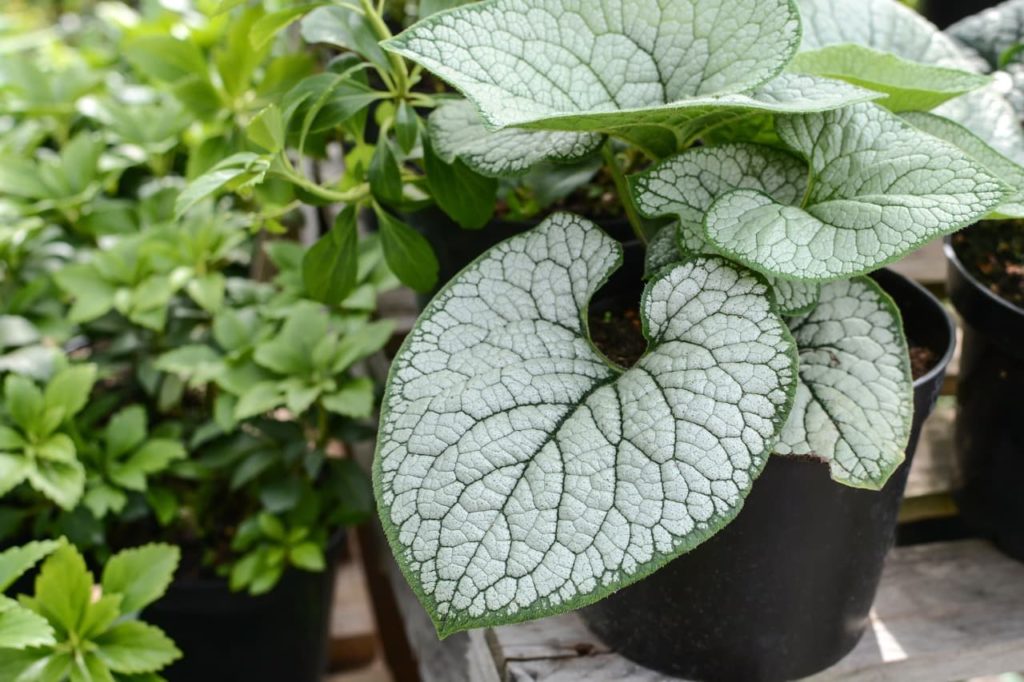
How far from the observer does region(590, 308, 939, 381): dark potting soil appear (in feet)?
2.47

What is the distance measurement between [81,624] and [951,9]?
145cm

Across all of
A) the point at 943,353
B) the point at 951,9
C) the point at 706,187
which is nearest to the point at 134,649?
the point at 706,187

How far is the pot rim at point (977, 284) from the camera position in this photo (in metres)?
0.82

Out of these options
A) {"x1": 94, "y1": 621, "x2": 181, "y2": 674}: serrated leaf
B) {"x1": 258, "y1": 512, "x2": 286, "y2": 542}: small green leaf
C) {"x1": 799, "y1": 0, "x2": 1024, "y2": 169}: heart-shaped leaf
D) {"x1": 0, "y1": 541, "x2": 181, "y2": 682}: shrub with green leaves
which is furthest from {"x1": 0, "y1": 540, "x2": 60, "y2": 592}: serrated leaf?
{"x1": 799, "y1": 0, "x2": 1024, "y2": 169}: heart-shaped leaf

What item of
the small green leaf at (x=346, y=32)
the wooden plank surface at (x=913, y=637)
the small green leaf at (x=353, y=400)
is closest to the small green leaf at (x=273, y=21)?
the small green leaf at (x=346, y=32)

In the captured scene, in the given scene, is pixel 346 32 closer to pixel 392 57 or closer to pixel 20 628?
pixel 392 57

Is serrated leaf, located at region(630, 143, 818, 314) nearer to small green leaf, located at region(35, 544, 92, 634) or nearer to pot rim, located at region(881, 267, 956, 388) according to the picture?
pot rim, located at region(881, 267, 956, 388)

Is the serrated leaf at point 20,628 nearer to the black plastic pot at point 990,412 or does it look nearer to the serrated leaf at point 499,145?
the serrated leaf at point 499,145

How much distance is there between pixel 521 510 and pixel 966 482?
61cm

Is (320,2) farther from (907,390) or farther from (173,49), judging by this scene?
(907,390)

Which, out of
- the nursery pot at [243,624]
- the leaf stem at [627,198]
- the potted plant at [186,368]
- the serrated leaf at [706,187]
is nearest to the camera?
the serrated leaf at [706,187]

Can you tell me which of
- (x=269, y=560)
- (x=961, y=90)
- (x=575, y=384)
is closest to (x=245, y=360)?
(x=269, y=560)

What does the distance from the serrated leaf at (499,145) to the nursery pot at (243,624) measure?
621 millimetres

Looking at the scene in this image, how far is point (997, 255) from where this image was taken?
3.07 ft
